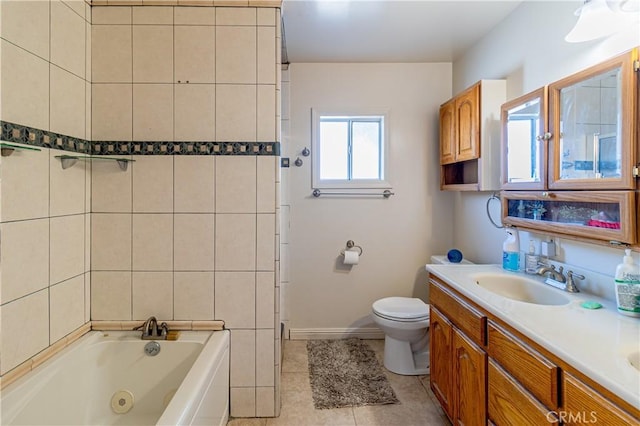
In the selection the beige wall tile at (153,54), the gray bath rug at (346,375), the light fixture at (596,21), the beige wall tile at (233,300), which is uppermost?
the beige wall tile at (153,54)

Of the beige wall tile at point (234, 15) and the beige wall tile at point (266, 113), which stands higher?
the beige wall tile at point (234, 15)

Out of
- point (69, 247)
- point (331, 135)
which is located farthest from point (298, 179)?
point (69, 247)

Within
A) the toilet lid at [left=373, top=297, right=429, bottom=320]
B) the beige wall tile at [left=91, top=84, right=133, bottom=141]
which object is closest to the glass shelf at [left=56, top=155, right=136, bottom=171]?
the beige wall tile at [left=91, top=84, right=133, bottom=141]

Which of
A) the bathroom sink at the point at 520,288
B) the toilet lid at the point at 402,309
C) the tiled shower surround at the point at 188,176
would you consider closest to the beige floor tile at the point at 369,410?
the tiled shower surround at the point at 188,176

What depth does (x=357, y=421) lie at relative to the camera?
1.84m

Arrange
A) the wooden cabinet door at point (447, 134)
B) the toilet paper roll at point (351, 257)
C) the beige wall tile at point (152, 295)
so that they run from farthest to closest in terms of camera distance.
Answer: the toilet paper roll at point (351, 257) < the wooden cabinet door at point (447, 134) < the beige wall tile at point (152, 295)

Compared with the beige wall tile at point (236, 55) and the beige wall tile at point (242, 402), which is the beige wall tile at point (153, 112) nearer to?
the beige wall tile at point (236, 55)

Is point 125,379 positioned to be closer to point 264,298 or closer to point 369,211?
point 264,298

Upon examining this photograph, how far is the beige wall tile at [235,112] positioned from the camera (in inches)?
73.5

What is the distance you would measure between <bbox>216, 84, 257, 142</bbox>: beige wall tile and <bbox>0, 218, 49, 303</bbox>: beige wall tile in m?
0.96

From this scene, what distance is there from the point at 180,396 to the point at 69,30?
1839mm

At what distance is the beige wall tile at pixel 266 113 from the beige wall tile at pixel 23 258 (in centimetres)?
113

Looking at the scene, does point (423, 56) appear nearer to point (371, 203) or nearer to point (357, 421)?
point (371, 203)

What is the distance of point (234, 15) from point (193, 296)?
163cm
